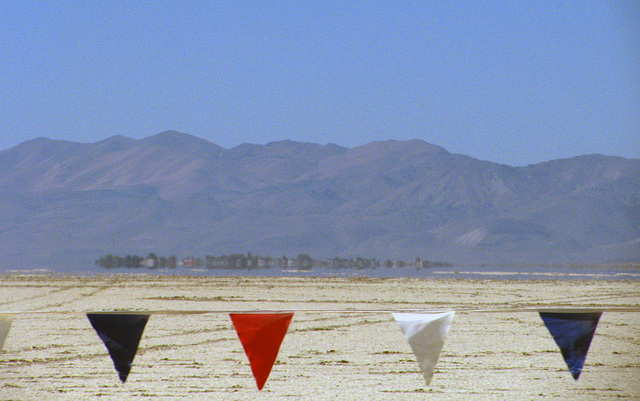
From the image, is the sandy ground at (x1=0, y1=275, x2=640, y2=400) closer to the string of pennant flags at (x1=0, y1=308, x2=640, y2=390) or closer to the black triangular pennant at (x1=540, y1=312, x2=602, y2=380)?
the string of pennant flags at (x1=0, y1=308, x2=640, y2=390)

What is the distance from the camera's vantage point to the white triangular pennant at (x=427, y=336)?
915 cm

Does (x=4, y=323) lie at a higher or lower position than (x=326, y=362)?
higher

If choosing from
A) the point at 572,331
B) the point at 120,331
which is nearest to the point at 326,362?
the point at 120,331

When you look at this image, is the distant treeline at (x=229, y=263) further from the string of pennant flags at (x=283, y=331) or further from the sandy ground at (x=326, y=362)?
the string of pennant flags at (x=283, y=331)

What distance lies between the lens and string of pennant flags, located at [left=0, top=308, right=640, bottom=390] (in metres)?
9.17

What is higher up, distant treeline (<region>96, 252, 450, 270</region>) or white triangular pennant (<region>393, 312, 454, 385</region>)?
distant treeline (<region>96, 252, 450, 270</region>)

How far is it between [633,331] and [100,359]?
1222 cm

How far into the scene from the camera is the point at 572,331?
9.23m

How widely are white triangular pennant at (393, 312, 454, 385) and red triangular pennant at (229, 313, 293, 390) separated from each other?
1.27 m

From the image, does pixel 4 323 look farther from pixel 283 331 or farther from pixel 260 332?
pixel 283 331

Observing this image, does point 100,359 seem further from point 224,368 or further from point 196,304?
point 196,304

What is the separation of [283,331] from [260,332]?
25 cm

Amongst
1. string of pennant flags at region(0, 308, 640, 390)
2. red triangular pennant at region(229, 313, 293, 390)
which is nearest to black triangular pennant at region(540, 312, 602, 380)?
string of pennant flags at region(0, 308, 640, 390)

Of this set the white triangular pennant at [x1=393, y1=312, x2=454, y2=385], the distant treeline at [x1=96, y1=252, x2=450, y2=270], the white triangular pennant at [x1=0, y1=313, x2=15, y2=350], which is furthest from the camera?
the distant treeline at [x1=96, y1=252, x2=450, y2=270]
